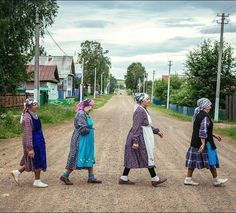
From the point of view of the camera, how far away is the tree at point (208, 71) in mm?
38562

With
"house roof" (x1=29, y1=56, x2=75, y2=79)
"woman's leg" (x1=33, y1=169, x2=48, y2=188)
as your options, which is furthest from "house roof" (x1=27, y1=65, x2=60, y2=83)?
"woman's leg" (x1=33, y1=169, x2=48, y2=188)

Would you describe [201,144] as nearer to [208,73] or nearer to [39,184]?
[39,184]

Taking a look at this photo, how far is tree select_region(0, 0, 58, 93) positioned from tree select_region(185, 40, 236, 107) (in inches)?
509

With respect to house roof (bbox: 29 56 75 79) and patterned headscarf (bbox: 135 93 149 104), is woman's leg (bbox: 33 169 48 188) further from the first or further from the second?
house roof (bbox: 29 56 75 79)

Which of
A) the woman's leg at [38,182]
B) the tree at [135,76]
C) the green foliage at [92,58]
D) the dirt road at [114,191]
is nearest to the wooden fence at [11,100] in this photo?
the dirt road at [114,191]

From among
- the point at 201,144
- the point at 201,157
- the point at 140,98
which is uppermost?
the point at 140,98

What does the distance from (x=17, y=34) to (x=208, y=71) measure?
16.1 meters

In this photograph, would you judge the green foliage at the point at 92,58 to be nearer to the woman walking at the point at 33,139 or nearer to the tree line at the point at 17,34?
the tree line at the point at 17,34

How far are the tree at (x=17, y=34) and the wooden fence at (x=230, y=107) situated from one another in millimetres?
14291

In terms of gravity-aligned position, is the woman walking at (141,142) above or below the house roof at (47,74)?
below

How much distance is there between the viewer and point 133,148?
30.7 feet

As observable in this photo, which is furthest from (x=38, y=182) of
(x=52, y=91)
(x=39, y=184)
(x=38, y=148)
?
(x=52, y=91)

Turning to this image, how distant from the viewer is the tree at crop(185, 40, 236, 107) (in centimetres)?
3856

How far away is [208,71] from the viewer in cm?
3897
